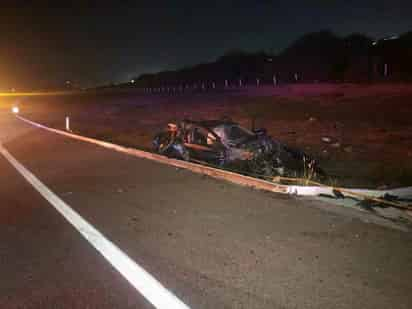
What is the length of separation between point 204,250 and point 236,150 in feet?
19.0

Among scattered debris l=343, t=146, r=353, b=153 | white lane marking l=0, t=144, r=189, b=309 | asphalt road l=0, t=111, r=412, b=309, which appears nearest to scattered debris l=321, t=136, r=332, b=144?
scattered debris l=343, t=146, r=353, b=153

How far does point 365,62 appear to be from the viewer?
188ft

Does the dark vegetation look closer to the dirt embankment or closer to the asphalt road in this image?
the dirt embankment

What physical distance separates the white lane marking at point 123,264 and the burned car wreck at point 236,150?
432cm

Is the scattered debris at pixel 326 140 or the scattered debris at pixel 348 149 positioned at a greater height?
the scattered debris at pixel 326 140

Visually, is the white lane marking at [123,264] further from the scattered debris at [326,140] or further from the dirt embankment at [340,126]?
the scattered debris at [326,140]

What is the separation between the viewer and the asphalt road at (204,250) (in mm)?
4699

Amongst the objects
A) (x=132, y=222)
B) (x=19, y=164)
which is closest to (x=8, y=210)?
(x=132, y=222)

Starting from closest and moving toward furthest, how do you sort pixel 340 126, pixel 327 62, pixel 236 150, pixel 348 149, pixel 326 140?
pixel 236 150
pixel 348 149
pixel 326 140
pixel 340 126
pixel 327 62

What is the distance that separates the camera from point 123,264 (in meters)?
5.69

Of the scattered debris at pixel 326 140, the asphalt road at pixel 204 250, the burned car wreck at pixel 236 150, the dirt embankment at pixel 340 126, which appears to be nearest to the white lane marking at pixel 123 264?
the asphalt road at pixel 204 250

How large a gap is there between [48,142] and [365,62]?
46520 millimetres

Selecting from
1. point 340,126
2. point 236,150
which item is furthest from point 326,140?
point 236,150

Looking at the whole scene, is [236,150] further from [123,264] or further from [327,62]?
[327,62]
